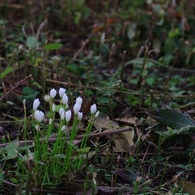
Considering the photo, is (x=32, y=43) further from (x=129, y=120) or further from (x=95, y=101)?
(x=129, y=120)

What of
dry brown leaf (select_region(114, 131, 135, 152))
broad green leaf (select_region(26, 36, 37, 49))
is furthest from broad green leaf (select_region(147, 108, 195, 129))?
broad green leaf (select_region(26, 36, 37, 49))

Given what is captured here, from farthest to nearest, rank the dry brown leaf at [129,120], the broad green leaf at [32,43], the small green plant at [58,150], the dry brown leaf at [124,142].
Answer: the broad green leaf at [32,43]
the dry brown leaf at [129,120]
the dry brown leaf at [124,142]
the small green plant at [58,150]

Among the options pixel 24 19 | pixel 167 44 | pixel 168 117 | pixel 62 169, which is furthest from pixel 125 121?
pixel 24 19

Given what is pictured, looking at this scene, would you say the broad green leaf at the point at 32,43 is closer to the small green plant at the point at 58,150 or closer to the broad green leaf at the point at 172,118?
the broad green leaf at the point at 172,118

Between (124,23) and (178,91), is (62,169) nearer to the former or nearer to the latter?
(178,91)

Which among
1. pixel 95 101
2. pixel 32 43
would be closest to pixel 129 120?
pixel 95 101

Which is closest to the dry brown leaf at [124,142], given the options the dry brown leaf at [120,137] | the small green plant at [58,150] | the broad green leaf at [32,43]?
the dry brown leaf at [120,137]

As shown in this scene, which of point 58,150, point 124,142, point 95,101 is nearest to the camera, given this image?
point 58,150
